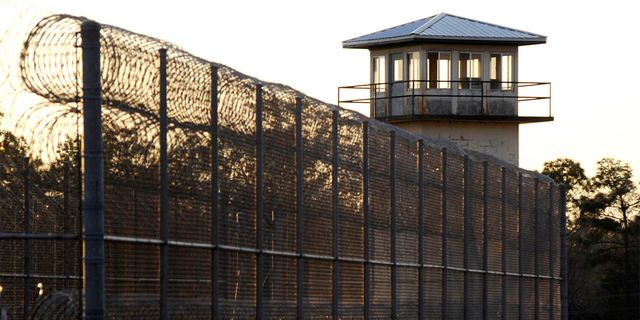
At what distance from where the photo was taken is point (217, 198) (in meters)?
7.13

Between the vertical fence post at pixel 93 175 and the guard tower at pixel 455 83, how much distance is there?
908 inches

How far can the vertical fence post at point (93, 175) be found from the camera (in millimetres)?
5809

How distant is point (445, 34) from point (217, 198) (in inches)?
886

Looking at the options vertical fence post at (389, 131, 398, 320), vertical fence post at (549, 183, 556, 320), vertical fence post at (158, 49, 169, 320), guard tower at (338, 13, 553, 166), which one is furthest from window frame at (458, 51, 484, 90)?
vertical fence post at (158, 49, 169, 320)

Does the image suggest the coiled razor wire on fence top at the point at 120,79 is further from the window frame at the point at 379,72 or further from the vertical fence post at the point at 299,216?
the window frame at the point at 379,72

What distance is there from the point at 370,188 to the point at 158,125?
3.98m

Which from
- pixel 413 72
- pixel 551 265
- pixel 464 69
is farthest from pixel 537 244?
pixel 464 69

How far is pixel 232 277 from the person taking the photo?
24.7 ft

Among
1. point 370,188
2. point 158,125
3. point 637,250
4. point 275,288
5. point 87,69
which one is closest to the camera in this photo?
point 87,69

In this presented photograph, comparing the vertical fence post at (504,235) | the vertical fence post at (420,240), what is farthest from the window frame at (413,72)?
the vertical fence post at (420,240)

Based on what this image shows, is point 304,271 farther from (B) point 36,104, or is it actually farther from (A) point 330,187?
(B) point 36,104

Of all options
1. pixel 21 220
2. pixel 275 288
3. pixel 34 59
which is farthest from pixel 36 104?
pixel 21 220

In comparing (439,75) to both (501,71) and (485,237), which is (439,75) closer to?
(501,71)

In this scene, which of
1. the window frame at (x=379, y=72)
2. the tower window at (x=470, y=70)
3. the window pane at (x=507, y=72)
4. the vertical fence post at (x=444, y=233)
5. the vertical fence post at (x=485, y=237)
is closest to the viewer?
the vertical fence post at (x=444, y=233)
